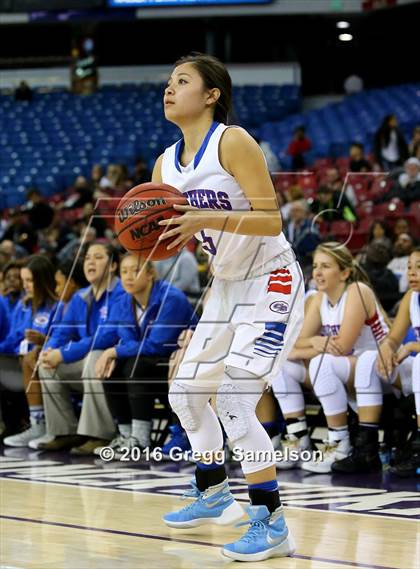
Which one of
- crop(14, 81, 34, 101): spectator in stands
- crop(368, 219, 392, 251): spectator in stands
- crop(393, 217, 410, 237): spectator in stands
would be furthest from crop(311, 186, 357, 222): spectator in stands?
crop(14, 81, 34, 101): spectator in stands

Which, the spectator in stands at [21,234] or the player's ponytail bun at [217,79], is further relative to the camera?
the spectator in stands at [21,234]

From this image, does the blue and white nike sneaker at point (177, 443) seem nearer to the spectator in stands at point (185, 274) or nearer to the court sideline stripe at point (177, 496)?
the court sideline stripe at point (177, 496)

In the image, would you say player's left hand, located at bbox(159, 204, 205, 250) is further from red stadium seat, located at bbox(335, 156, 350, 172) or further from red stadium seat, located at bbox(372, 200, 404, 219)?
red stadium seat, located at bbox(335, 156, 350, 172)

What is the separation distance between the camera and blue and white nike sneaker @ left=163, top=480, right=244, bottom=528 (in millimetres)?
4297

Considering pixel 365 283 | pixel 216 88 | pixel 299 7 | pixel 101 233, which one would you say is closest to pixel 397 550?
pixel 216 88

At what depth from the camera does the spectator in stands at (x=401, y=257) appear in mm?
8188

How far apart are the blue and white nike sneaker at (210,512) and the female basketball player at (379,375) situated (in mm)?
1729

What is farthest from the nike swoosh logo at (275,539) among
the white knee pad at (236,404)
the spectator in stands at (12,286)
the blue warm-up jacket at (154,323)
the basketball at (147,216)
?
the spectator in stands at (12,286)

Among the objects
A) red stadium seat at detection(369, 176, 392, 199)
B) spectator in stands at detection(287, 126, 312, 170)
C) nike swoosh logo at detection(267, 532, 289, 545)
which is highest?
spectator in stands at detection(287, 126, 312, 170)

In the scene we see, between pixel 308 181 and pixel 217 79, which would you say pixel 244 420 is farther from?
pixel 308 181

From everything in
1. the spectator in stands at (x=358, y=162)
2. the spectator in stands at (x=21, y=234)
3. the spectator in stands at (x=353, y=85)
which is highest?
the spectator in stands at (x=353, y=85)

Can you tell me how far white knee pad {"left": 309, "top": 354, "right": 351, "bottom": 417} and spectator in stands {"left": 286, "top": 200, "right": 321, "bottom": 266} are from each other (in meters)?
2.60

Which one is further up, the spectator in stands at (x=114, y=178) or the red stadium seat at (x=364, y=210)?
the spectator in stands at (x=114, y=178)

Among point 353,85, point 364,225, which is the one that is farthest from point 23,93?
point 364,225
